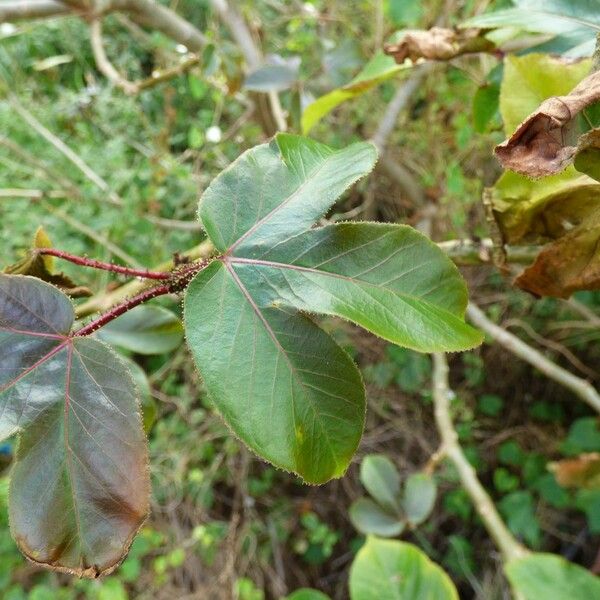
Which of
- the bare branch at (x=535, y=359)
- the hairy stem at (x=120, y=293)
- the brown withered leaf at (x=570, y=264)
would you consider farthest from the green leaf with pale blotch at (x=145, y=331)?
the bare branch at (x=535, y=359)

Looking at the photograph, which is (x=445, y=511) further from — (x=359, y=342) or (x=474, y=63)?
(x=474, y=63)

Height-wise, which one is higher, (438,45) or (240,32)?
(438,45)

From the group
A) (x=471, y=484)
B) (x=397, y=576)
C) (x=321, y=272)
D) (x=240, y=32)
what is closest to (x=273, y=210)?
(x=321, y=272)

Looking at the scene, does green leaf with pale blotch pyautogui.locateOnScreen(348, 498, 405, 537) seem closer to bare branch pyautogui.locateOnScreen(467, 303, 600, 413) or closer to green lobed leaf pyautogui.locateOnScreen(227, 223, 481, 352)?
bare branch pyautogui.locateOnScreen(467, 303, 600, 413)

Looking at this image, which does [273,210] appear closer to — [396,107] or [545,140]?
[545,140]

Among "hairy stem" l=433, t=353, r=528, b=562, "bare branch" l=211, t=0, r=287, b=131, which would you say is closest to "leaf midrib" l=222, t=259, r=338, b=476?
"hairy stem" l=433, t=353, r=528, b=562

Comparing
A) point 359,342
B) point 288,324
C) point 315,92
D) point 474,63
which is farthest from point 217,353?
point 474,63

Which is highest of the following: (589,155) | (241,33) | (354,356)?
(589,155)
